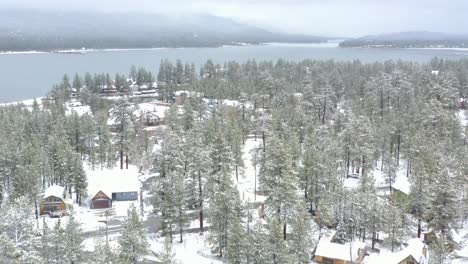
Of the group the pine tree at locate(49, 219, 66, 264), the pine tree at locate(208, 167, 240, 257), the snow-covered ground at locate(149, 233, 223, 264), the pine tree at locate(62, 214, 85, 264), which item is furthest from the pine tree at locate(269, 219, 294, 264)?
the pine tree at locate(49, 219, 66, 264)

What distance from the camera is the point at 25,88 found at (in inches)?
5556

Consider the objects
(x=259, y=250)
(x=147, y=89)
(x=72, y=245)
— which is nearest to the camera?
(x=72, y=245)

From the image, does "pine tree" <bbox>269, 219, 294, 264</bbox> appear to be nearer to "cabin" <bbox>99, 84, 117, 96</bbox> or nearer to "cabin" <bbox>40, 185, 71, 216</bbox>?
"cabin" <bbox>40, 185, 71, 216</bbox>

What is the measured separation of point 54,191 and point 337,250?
28.2 m

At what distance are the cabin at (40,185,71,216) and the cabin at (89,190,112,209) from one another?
7.72ft

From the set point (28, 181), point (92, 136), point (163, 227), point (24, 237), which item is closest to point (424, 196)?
point (163, 227)

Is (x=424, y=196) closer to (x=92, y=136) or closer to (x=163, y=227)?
(x=163, y=227)

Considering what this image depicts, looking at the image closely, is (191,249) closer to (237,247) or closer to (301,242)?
(237,247)

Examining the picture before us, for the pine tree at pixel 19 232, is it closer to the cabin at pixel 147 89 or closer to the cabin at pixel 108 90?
the cabin at pixel 108 90

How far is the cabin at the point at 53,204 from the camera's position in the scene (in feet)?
144

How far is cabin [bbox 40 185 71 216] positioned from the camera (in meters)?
43.9

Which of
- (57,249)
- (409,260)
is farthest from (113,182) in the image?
(409,260)

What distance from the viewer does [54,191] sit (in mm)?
44594

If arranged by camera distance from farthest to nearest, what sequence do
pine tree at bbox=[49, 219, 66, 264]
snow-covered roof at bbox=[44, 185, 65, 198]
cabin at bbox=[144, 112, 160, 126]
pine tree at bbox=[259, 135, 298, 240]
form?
cabin at bbox=[144, 112, 160, 126]
snow-covered roof at bbox=[44, 185, 65, 198]
pine tree at bbox=[259, 135, 298, 240]
pine tree at bbox=[49, 219, 66, 264]
